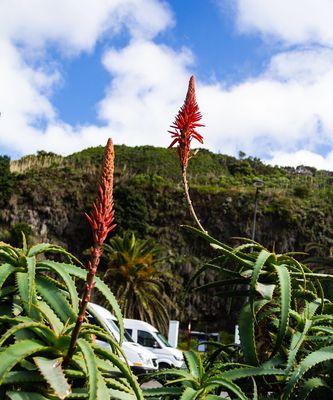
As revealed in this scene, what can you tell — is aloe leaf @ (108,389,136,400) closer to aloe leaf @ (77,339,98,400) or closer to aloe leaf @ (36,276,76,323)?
aloe leaf @ (77,339,98,400)

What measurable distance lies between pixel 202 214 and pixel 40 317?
45.5 meters

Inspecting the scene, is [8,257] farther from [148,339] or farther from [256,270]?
[148,339]

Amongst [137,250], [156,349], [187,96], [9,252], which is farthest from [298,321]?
[137,250]

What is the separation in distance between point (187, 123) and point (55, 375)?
1.18 meters

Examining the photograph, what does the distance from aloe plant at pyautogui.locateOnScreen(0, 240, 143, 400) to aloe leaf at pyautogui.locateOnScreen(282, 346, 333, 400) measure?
2.00 ft

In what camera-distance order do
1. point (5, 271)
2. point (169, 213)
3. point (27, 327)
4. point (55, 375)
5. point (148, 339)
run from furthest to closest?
point (169, 213) → point (148, 339) → point (5, 271) → point (27, 327) → point (55, 375)

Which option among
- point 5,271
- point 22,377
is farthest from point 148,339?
point 22,377

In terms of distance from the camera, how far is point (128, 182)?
4994 centimetres

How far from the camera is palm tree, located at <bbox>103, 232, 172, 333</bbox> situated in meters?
33.0

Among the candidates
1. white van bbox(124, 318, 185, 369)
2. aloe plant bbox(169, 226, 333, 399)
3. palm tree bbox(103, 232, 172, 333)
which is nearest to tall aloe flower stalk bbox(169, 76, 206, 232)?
aloe plant bbox(169, 226, 333, 399)

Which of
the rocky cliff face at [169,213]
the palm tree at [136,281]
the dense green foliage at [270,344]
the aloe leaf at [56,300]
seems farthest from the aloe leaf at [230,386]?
the rocky cliff face at [169,213]

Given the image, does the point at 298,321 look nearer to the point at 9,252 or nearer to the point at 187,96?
the point at 187,96

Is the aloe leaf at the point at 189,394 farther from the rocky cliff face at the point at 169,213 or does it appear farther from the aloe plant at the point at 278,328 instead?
the rocky cliff face at the point at 169,213

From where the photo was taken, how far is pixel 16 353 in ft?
6.14
